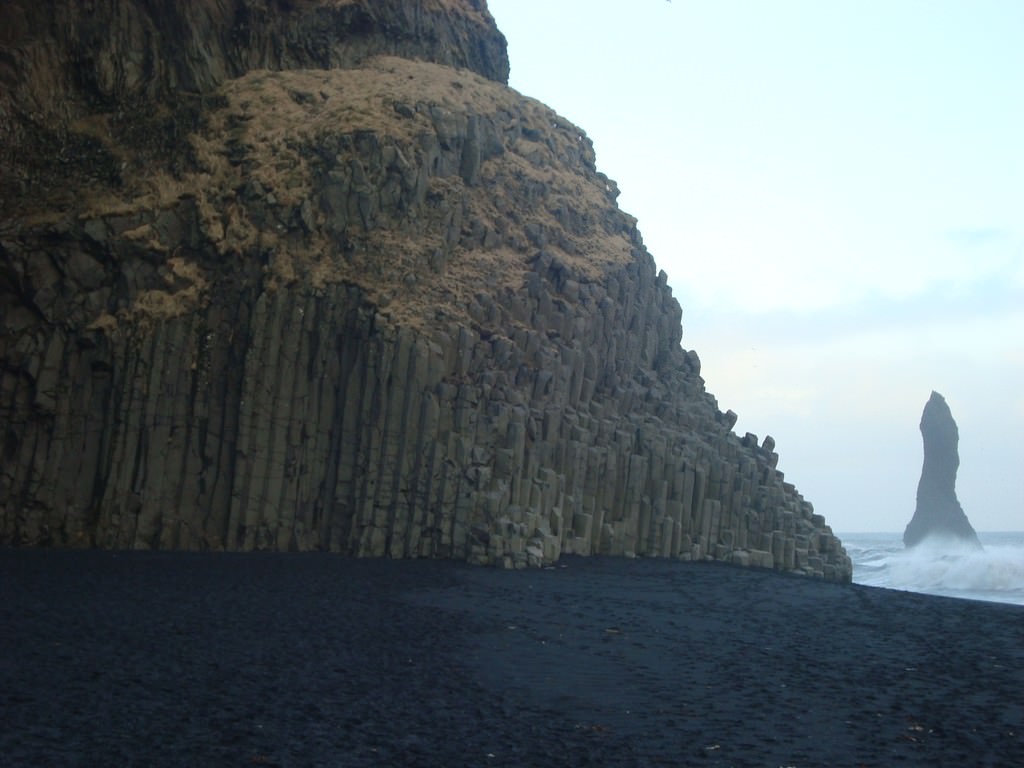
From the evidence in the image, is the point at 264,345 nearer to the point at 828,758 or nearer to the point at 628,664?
the point at 628,664

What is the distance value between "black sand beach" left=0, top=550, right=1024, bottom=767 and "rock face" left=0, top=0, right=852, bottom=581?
334 centimetres

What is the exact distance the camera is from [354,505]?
21.2m

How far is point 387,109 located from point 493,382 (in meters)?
7.17

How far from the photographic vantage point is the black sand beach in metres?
8.18

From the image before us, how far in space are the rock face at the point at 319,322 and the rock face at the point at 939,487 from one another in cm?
4596

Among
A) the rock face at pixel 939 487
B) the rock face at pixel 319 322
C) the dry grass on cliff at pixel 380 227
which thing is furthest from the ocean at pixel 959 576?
the rock face at pixel 939 487

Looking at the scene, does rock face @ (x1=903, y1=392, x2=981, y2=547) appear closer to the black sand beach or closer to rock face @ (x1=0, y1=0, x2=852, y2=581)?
rock face @ (x1=0, y1=0, x2=852, y2=581)

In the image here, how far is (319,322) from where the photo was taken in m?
22.2

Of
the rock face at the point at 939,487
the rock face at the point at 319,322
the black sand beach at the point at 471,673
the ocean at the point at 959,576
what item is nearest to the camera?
the black sand beach at the point at 471,673

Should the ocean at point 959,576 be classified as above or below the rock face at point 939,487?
below

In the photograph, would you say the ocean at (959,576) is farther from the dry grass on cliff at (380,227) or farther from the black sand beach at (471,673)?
the black sand beach at (471,673)

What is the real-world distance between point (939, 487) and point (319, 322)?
57754 millimetres

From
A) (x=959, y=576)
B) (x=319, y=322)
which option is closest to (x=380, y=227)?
(x=319, y=322)

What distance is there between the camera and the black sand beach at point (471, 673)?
818cm
